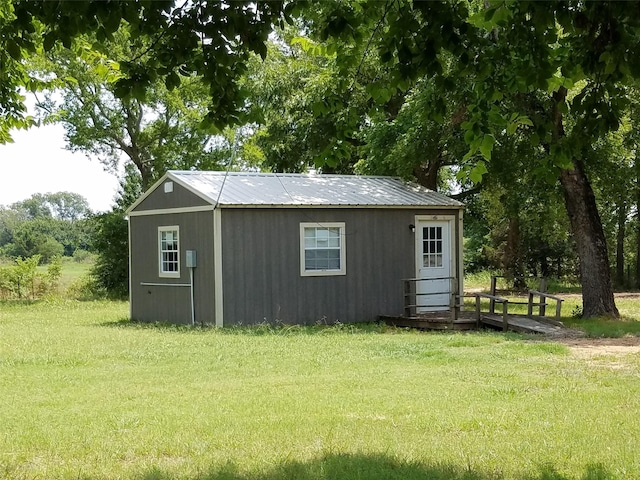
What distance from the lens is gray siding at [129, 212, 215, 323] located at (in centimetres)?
1577

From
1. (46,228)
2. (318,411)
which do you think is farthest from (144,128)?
(46,228)

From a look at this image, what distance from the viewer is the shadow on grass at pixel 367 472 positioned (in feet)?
16.2

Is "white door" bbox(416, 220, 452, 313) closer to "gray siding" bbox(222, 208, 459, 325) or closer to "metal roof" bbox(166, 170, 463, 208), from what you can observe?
"gray siding" bbox(222, 208, 459, 325)

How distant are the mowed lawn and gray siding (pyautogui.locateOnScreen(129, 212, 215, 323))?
11.9ft

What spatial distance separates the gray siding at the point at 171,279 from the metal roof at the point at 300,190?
0.69 m

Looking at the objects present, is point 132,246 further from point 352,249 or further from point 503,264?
point 503,264

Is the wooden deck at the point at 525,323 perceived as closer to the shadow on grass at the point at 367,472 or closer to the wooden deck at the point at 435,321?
the wooden deck at the point at 435,321

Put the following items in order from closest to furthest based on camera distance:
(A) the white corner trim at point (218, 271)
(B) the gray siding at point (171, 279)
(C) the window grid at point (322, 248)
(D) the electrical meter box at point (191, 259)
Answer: (A) the white corner trim at point (218, 271) → (B) the gray siding at point (171, 279) → (D) the electrical meter box at point (191, 259) → (C) the window grid at point (322, 248)

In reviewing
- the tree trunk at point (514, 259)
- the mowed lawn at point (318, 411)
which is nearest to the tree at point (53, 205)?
the tree trunk at point (514, 259)

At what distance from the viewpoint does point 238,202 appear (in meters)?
15.4

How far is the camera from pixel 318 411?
6941mm

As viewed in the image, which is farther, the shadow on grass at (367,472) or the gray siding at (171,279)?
the gray siding at (171,279)

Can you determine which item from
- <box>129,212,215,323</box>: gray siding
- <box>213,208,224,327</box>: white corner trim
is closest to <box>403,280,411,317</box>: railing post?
<box>213,208,224,327</box>: white corner trim

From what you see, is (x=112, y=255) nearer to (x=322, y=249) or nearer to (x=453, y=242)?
(x=322, y=249)
